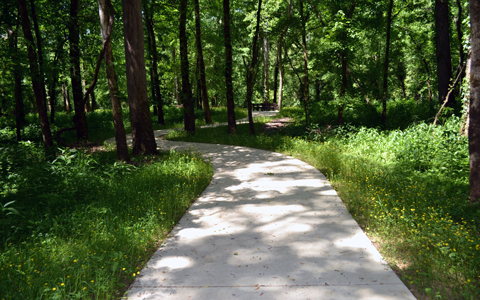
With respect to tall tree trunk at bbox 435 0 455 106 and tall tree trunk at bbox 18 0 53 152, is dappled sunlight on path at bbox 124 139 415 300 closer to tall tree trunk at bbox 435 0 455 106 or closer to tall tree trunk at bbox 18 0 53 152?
tall tree trunk at bbox 18 0 53 152

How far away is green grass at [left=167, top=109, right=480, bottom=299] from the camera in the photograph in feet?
11.2

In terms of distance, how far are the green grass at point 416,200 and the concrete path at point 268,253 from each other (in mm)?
308

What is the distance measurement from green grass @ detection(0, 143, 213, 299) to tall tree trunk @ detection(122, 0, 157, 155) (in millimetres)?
2196

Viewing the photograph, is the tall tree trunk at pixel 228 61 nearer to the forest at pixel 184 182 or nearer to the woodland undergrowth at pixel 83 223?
the forest at pixel 184 182

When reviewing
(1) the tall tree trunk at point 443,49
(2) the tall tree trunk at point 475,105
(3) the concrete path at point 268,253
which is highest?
(1) the tall tree trunk at point 443,49

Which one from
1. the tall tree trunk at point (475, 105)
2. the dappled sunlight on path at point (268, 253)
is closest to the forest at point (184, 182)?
the tall tree trunk at point (475, 105)

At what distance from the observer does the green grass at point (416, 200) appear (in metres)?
3.42

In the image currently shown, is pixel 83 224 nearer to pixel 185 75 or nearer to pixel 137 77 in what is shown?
pixel 137 77

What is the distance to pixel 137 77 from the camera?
9.77 m

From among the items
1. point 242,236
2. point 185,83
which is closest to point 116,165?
point 242,236

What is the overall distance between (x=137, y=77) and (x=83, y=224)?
6234 millimetres

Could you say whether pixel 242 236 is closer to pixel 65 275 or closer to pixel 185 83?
pixel 65 275

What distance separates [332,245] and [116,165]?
6.11 meters

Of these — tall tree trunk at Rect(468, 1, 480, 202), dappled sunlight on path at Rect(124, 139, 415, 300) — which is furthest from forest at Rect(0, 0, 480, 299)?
dappled sunlight on path at Rect(124, 139, 415, 300)
